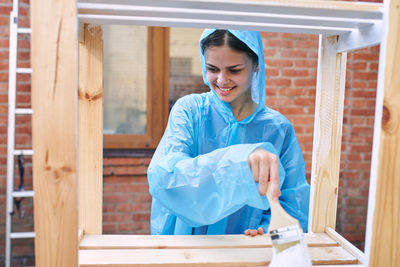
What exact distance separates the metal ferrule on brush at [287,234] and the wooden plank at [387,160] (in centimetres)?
16

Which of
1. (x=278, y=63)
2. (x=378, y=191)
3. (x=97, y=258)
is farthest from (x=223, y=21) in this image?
(x=278, y=63)

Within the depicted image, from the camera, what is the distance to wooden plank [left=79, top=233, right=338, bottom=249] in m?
0.70

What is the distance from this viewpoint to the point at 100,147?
0.79 m

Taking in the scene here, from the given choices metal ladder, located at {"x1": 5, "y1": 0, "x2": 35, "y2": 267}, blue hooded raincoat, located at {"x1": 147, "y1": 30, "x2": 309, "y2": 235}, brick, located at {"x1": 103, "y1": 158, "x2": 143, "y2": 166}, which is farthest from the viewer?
brick, located at {"x1": 103, "y1": 158, "x2": 143, "y2": 166}

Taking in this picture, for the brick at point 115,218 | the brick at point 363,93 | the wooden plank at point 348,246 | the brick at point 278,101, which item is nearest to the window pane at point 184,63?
the brick at point 278,101

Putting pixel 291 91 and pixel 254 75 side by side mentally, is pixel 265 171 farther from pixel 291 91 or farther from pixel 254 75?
pixel 291 91

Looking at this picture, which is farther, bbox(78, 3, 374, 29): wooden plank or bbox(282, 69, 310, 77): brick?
bbox(282, 69, 310, 77): brick

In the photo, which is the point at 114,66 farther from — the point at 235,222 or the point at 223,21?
the point at 223,21

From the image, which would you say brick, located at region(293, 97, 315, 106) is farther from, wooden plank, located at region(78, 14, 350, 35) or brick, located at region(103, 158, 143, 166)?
wooden plank, located at region(78, 14, 350, 35)

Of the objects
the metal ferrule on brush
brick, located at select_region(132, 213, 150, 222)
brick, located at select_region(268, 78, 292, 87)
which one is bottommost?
brick, located at select_region(132, 213, 150, 222)

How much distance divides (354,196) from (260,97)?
72.6 inches

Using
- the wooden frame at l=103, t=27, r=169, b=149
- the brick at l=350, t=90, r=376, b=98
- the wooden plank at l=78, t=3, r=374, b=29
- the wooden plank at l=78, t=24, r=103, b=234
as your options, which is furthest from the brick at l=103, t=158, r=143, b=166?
the wooden plank at l=78, t=3, r=374, b=29

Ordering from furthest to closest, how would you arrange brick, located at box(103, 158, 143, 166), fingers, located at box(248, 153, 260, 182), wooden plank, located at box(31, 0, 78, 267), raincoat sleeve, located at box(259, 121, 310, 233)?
brick, located at box(103, 158, 143, 166), raincoat sleeve, located at box(259, 121, 310, 233), fingers, located at box(248, 153, 260, 182), wooden plank, located at box(31, 0, 78, 267)

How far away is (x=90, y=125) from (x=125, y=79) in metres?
1.82
